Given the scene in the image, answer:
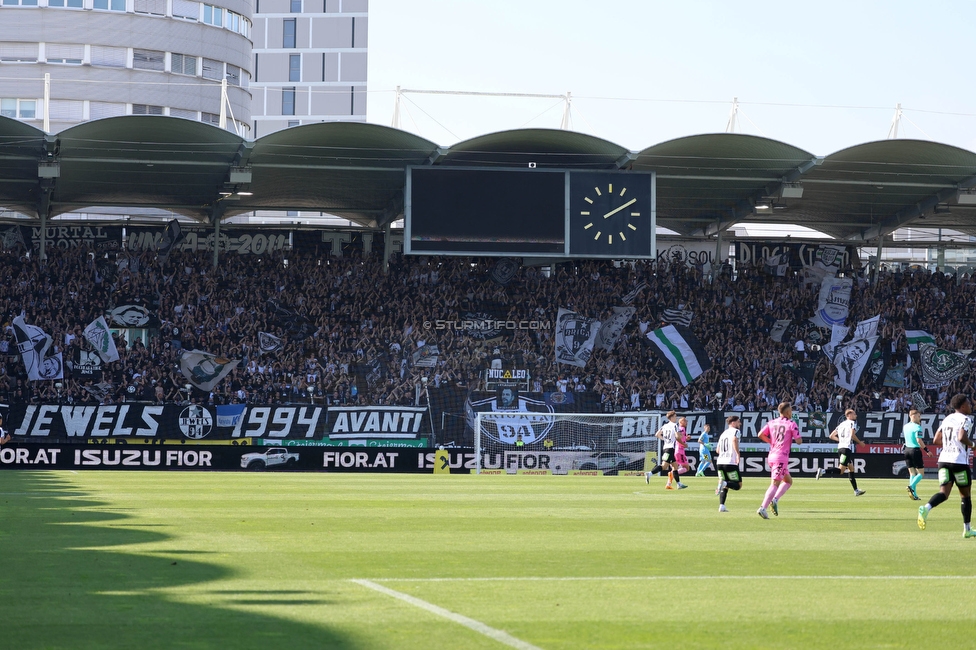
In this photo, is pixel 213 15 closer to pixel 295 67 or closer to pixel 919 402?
pixel 295 67

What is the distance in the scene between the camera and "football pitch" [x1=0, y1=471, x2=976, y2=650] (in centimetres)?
830

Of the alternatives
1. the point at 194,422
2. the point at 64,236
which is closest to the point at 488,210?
the point at 194,422

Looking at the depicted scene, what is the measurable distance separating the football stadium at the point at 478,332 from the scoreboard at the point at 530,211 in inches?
3.1

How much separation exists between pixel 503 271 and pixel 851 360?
1406 cm

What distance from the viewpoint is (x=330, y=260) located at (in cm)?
4881

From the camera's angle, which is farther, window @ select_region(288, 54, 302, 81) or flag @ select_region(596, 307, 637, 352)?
window @ select_region(288, 54, 302, 81)

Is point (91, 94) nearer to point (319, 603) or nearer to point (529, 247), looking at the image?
point (529, 247)

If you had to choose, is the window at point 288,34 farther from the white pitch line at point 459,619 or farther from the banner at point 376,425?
the white pitch line at point 459,619

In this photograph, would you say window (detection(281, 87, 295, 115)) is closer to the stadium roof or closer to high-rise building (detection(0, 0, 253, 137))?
high-rise building (detection(0, 0, 253, 137))

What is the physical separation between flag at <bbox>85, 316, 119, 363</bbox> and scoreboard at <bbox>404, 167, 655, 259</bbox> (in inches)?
450

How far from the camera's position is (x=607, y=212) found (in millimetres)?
41531

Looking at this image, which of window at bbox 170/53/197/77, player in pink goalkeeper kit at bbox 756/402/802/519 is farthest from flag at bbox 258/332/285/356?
window at bbox 170/53/197/77

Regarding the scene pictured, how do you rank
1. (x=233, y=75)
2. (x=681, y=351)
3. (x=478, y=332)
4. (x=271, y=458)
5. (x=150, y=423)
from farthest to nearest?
(x=233, y=75)
(x=478, y=332)
(x=681, y=351)
(x=150, y=423)
(x=271, y=458)

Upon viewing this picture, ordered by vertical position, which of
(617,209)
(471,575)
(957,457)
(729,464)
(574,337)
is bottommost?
(471,575)
